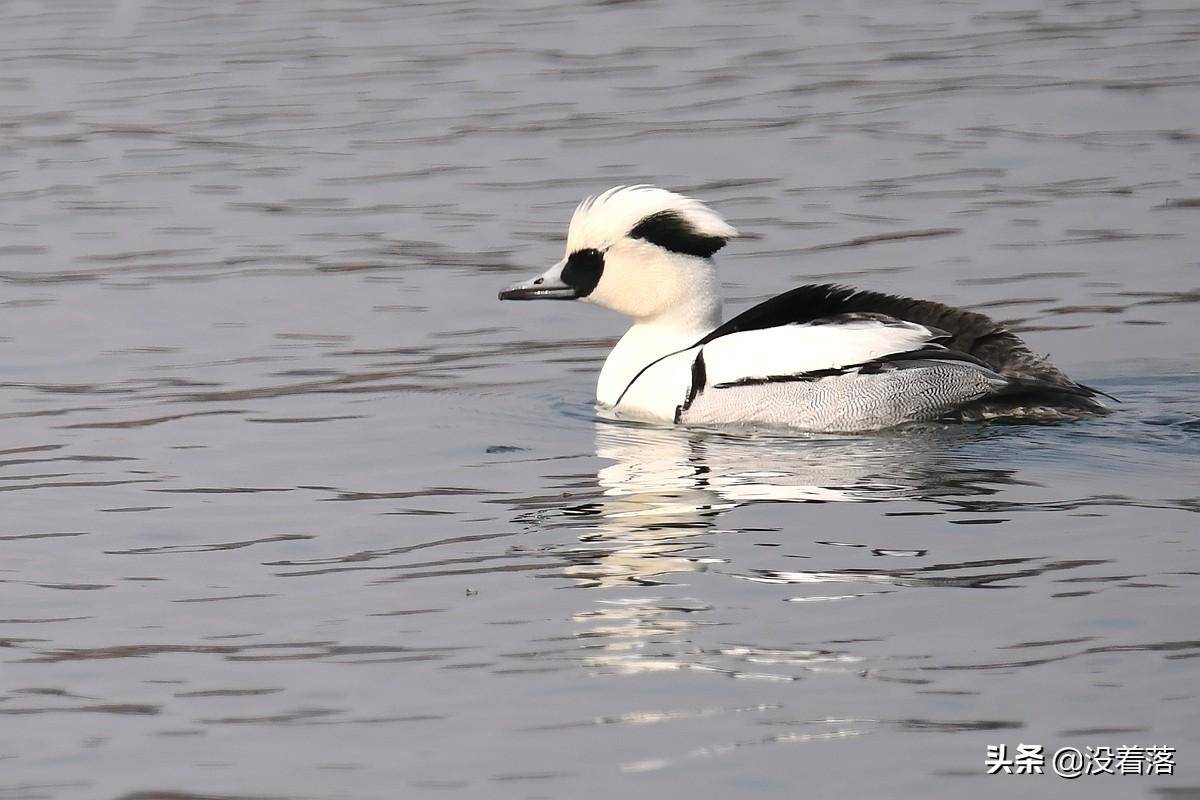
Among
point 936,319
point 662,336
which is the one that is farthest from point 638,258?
point 936,319

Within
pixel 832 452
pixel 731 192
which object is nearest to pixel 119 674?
pixel 832 452

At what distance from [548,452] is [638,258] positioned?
1.43 m

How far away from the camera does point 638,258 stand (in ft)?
32.9

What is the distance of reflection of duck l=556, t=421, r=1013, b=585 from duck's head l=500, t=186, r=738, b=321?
2.87 feet

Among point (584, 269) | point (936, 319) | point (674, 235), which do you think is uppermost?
point (674, 235)

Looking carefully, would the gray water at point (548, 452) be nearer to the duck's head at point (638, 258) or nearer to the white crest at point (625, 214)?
the duck's head at point (638, 258)

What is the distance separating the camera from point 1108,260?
12.5 m

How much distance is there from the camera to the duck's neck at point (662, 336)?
1000 centimetres

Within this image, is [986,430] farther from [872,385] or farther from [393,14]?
[393,14]

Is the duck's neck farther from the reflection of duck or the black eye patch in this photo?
the reflection of duck

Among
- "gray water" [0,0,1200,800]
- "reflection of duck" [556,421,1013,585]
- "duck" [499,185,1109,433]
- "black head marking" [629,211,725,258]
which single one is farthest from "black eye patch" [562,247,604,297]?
"reflection of duck" [556,421,1013,585]

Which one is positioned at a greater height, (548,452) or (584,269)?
(584,269)

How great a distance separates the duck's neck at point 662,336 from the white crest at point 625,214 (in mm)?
434

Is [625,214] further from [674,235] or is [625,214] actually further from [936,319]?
[936,319]
